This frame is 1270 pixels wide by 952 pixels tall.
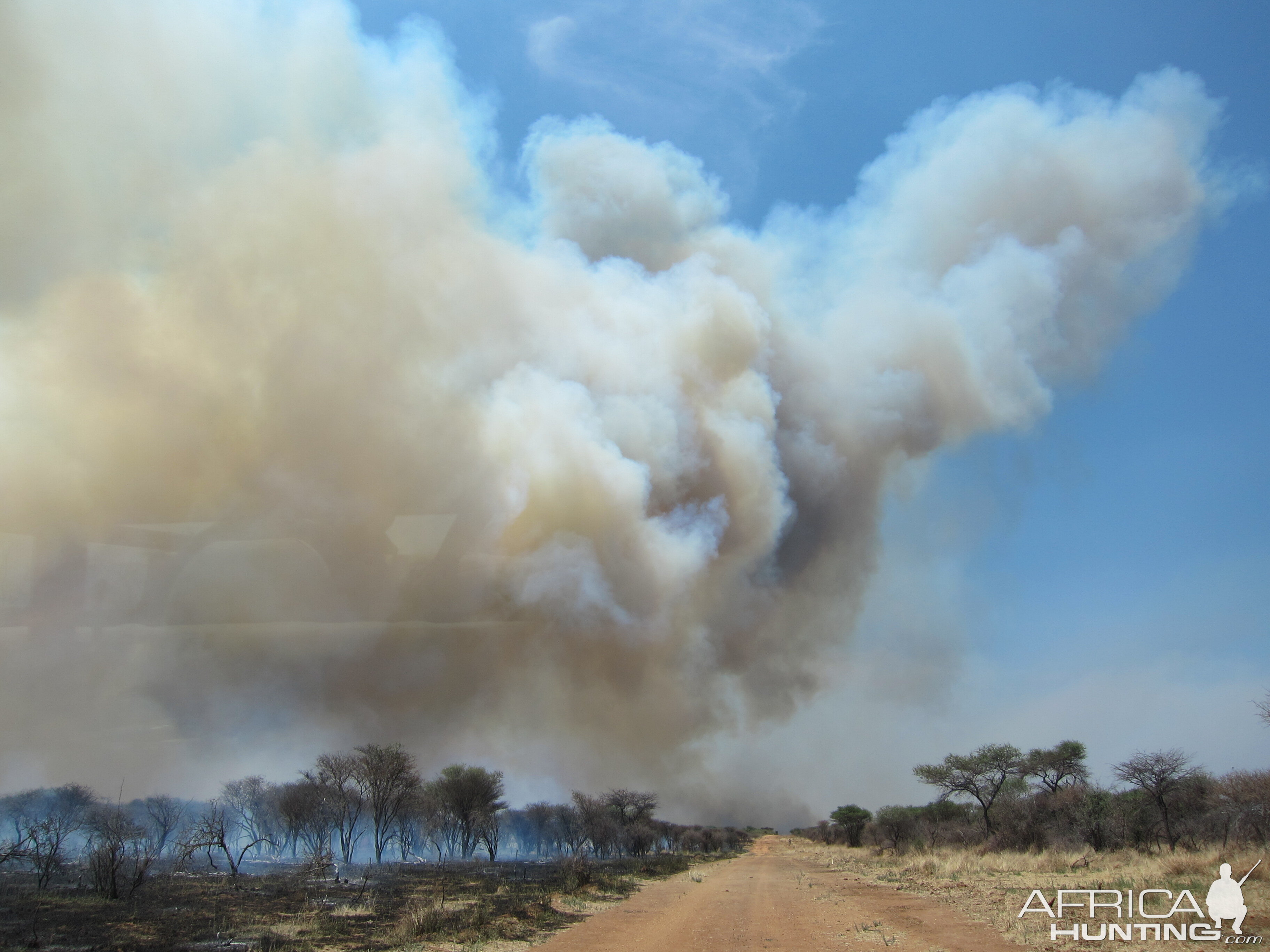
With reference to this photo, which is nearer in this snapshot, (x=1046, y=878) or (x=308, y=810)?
(x=1046, y=878)

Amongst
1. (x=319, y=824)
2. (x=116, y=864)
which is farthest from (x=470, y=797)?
(x=116, y=864)

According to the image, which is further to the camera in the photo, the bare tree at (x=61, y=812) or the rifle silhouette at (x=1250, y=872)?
the bare tree at (x=61, y=812)

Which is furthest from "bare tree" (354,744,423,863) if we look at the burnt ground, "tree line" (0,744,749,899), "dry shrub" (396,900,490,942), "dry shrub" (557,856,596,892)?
"dry shrub" (396,900,490,942)

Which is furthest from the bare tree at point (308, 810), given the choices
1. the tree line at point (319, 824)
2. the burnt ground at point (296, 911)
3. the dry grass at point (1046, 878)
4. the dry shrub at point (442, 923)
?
the dry grass at point (1046, 878)

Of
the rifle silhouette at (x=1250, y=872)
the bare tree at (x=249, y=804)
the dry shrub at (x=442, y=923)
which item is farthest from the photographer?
the bare tree at (x=249, y=804)

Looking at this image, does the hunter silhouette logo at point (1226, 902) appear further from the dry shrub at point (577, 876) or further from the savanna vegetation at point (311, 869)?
the dry shrub at point (577, 876)

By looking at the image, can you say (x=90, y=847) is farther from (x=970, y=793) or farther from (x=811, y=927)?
(x=970, y=793)

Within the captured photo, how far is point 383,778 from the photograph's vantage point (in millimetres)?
44250

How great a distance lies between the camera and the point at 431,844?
80.8m

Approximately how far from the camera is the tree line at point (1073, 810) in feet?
91.3

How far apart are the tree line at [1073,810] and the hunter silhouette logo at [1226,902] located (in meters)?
11.6

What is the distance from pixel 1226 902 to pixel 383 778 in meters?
40.5

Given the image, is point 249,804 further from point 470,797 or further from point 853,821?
point 853,821

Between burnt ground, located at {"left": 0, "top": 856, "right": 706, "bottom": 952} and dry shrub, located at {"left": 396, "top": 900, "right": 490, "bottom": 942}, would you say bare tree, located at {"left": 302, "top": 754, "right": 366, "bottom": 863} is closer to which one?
burnt ground, located at {"left": 0, "top": 856, "right": 706, "bottom": 952}
